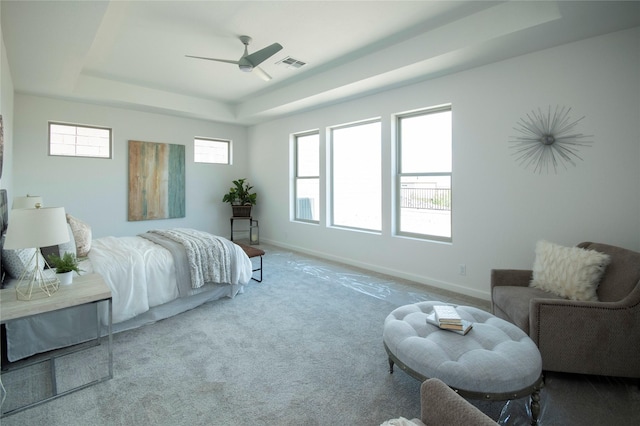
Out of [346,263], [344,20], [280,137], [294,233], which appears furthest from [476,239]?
[280,137]

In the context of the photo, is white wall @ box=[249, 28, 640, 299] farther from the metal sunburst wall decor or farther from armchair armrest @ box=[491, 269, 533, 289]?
armchair armrest @ box=[491, 269, 533, 289]

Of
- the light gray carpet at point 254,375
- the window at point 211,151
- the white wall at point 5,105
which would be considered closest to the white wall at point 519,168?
the light gray carpet at point 254,375

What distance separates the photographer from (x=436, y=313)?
206 centimetres

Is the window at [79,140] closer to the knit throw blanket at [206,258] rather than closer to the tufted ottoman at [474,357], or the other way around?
the knit throw blanket at [206,258]

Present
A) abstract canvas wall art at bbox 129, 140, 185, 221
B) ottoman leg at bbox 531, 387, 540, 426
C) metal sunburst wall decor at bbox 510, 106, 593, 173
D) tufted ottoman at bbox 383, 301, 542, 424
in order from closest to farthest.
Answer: tufted ottoman at bbox 383, 301, 542, 424 → ottoman leg at bbox 531, 387, 540, 426 → metal sunburst wall decor at bbox 510, 106, 593, 173 → abstract canvas wall art at bbox 129, 140, 185, 221

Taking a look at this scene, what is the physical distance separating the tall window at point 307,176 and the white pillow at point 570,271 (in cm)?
381

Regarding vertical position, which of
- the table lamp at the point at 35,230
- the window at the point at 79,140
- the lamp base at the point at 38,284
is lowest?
the lamp base at the point at 38,284

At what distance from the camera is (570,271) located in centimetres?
242

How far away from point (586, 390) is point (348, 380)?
1.52m

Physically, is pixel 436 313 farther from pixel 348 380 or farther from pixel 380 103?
pixel 380 103

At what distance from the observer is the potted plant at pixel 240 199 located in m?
6.75

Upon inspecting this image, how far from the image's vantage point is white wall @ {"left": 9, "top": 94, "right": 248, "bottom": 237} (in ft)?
15.7

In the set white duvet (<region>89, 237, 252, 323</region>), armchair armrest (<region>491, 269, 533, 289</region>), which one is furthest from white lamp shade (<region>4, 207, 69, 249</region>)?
armchair armrest (<region>491, 269, 533, 289</region>)

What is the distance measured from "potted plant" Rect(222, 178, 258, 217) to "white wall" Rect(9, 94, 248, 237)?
0.34 meters
